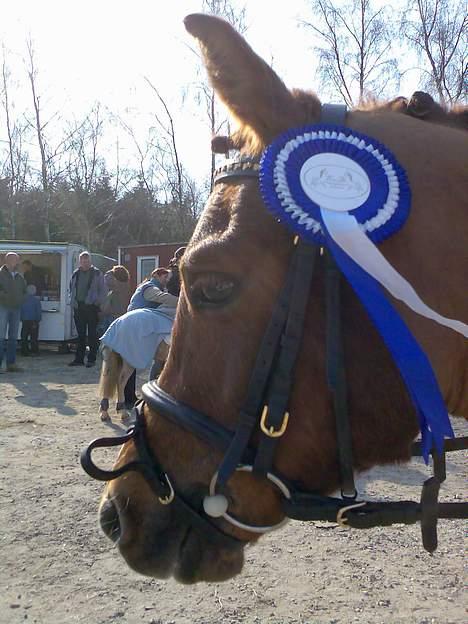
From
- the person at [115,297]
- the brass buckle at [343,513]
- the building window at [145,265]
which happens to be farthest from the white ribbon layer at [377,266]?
the building window at [145,265]

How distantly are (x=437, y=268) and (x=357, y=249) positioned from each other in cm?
22

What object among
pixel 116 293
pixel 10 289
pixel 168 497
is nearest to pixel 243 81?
pixel 168 497

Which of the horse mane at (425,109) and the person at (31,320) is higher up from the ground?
the horse mane at (425,109)

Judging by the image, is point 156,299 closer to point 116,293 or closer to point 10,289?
point 116,293

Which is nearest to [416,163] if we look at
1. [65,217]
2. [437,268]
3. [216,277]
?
[437,268]

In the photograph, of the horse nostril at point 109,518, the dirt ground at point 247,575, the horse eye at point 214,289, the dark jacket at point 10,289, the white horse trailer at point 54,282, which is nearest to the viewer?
the horse eye at point 214,289

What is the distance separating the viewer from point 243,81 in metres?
1.52

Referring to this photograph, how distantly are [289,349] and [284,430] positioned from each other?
214mm

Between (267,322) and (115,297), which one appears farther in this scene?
(115,297)

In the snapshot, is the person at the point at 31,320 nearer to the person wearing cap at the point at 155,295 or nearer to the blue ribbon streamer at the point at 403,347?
the person wearing cap at the point at 155,295

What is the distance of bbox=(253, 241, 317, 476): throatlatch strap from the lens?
149 centimetres

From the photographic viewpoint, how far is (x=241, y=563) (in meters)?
1.70

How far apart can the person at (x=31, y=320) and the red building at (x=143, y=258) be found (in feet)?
17.0

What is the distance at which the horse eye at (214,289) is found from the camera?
154 cm
